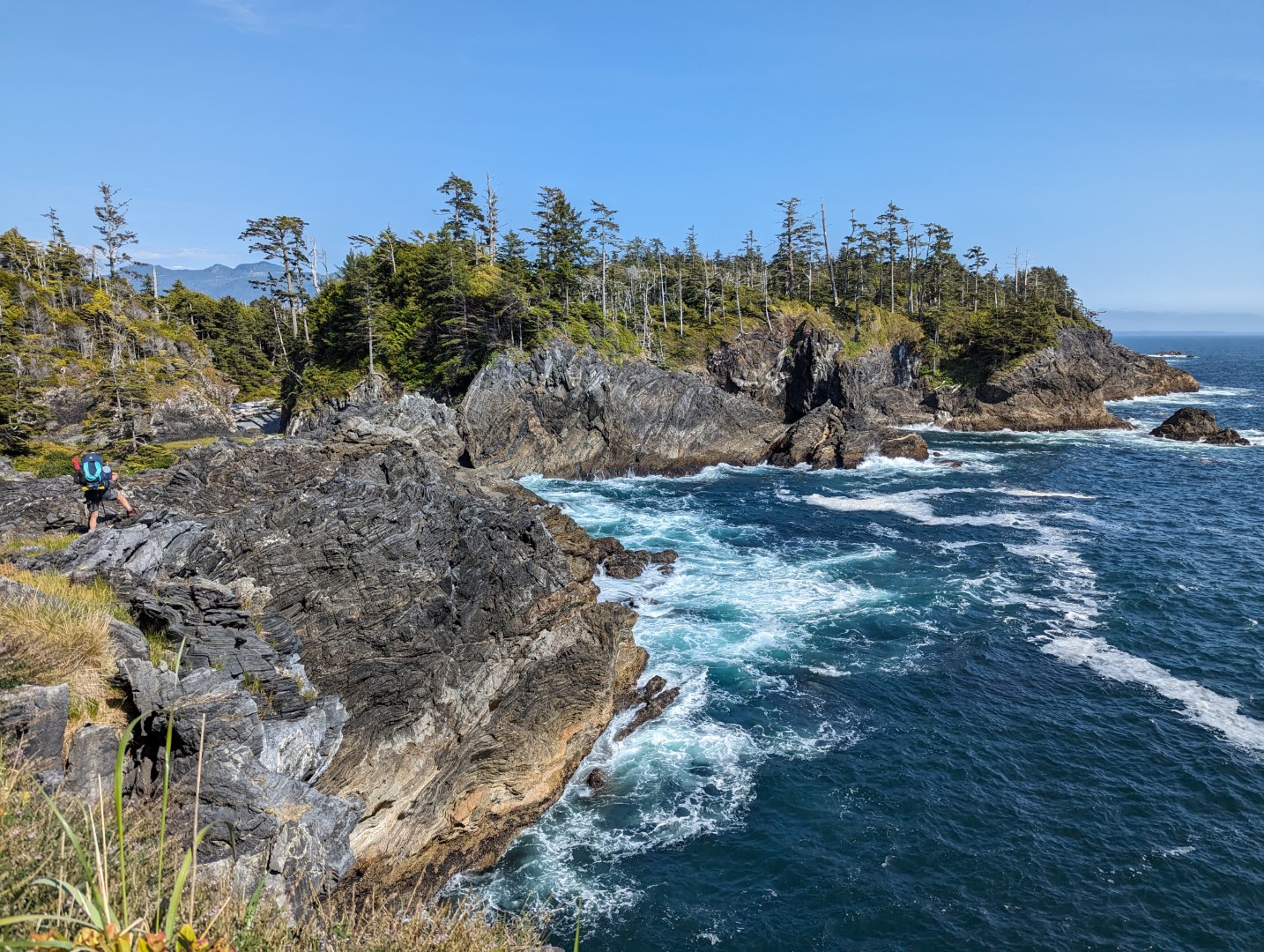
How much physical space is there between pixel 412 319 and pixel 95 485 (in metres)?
48.7

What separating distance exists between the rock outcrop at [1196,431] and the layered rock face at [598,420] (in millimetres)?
43130

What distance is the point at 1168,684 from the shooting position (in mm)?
25547

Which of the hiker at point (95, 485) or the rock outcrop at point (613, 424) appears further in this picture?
the rock outcrop at point (613, 424)

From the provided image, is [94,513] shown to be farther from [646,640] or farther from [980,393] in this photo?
[980,393]

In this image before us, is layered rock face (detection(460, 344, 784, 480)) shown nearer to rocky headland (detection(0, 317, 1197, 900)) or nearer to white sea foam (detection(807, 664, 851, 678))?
rocky headland (detection(0, 317, 1197, 900))

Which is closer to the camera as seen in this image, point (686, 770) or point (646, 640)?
point (686, 770)

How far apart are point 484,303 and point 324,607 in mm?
47020

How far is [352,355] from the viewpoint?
62781 millimetres

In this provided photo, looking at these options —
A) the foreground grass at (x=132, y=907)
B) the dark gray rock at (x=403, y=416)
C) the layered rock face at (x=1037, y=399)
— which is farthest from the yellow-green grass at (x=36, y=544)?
the layered rock face at (x=1037, y=399)

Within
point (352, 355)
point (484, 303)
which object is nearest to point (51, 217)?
point (352, 355)

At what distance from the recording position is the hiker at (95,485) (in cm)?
1894

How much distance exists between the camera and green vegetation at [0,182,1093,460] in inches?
1996

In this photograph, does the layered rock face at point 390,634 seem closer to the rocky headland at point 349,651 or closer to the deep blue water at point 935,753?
the rocky headland at point 349,651

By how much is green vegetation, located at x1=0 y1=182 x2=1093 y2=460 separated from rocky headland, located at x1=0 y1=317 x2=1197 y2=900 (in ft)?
55.4
